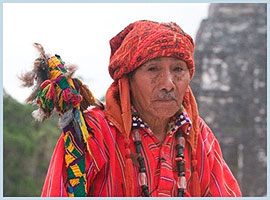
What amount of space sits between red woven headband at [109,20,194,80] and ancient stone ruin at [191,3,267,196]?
248 inches

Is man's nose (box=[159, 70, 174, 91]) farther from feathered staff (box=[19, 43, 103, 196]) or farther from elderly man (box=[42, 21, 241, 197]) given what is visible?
feathered staff (box=[19, 43, 103, 196])

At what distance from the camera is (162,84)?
96.0 inches

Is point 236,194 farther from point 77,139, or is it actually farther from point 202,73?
point 202,73

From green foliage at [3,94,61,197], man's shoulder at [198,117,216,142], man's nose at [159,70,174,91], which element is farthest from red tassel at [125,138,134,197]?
green foliage at [3,94,61,197]

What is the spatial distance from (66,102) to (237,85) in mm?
7059

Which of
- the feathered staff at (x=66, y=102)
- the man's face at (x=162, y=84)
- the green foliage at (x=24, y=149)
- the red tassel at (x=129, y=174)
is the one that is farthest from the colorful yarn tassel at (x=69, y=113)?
the green foliage at (x=24, y=149)

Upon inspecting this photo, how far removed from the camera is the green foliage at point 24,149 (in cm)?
845

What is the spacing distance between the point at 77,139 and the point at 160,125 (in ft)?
1.50

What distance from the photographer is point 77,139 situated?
235cm

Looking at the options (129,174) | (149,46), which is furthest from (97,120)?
(149,46)

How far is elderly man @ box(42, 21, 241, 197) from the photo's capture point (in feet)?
7.79

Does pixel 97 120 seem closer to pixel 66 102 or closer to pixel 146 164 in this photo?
pixel 66 102

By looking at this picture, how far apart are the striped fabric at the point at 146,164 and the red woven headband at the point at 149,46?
25cm

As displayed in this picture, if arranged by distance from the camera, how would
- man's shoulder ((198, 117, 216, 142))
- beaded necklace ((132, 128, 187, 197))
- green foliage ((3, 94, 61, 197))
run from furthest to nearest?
green foliage ((3, 94, 61, 197)) < man's shoulder ((198, 117, 216, 142)) < beaded necklace ((132, 128, 187, 197))
